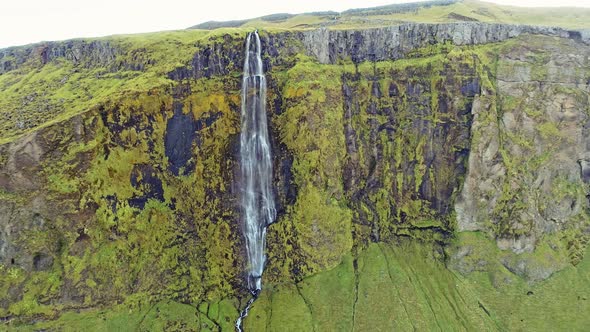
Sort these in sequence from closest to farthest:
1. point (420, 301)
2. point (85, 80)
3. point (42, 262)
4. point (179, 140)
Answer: point (42, 262) < point (420, 301) < point (179, 140) < point (85, 80)

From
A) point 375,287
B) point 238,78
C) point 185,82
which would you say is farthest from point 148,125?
point 375,287

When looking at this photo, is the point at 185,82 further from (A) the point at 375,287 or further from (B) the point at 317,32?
(A) the point at 375,287

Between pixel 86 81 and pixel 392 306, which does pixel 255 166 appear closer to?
pixel 392 306

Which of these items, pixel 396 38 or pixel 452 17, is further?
pixel 452 17

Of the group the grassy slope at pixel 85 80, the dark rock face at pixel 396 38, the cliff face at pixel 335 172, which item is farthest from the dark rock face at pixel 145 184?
the dark rock face at pixel 396 38

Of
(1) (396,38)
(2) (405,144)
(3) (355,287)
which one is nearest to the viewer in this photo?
(3) (355,287)

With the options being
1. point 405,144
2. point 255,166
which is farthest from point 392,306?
point 255,166

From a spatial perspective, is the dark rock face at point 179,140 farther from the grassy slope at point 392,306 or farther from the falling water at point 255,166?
the grassy slope at point 392,306
